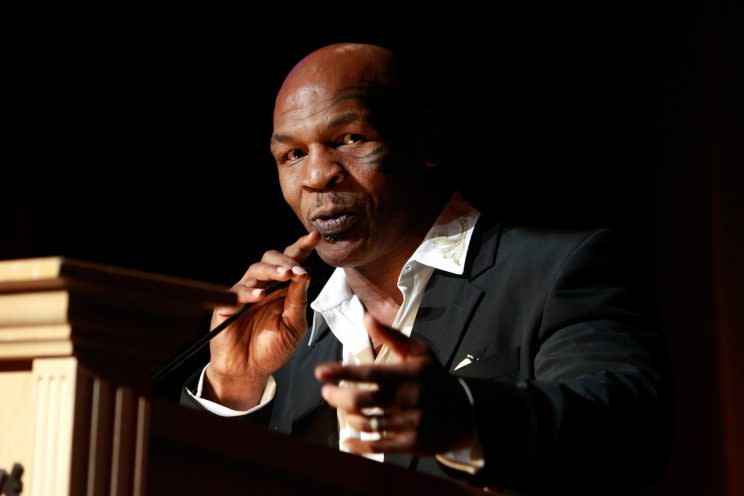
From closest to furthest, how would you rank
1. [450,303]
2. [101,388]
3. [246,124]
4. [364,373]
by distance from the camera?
[101,388] → [364,373] → [450,303] → [246,124]

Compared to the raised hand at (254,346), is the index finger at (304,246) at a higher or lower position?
higher

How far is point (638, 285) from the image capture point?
1833 millimetres

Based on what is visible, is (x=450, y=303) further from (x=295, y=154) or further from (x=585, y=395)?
(x=585, y=395)

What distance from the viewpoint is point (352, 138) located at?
82.1 inches

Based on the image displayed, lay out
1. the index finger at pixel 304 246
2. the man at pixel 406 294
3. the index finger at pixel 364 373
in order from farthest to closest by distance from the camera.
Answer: the index finger at pixel 304 246
the man at pixel 406 294
the index finger at pixel 364 373

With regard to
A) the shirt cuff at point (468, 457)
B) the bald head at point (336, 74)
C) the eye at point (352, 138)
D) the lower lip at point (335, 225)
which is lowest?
the shirt cuff at point (468, 457)

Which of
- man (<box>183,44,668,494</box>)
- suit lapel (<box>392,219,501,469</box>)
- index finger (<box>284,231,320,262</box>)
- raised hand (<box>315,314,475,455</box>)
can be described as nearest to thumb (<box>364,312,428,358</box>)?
raised hand (<box>315,314,475,455</box>)

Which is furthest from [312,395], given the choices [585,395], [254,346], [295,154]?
[585,395]

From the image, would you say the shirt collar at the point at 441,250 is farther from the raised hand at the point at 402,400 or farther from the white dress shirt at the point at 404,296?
the raised hand at the point at 402,400

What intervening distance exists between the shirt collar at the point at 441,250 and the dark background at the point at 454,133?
0.59 meters

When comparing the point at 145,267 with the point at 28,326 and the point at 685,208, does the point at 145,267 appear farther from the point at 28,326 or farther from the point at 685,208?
the point at 28,326

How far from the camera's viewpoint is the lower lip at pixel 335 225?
6.77ft

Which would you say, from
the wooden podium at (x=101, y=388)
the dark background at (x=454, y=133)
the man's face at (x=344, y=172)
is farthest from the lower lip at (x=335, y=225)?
the wooden podium at (x=101, y=388)

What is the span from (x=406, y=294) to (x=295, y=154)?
392 millimetres
